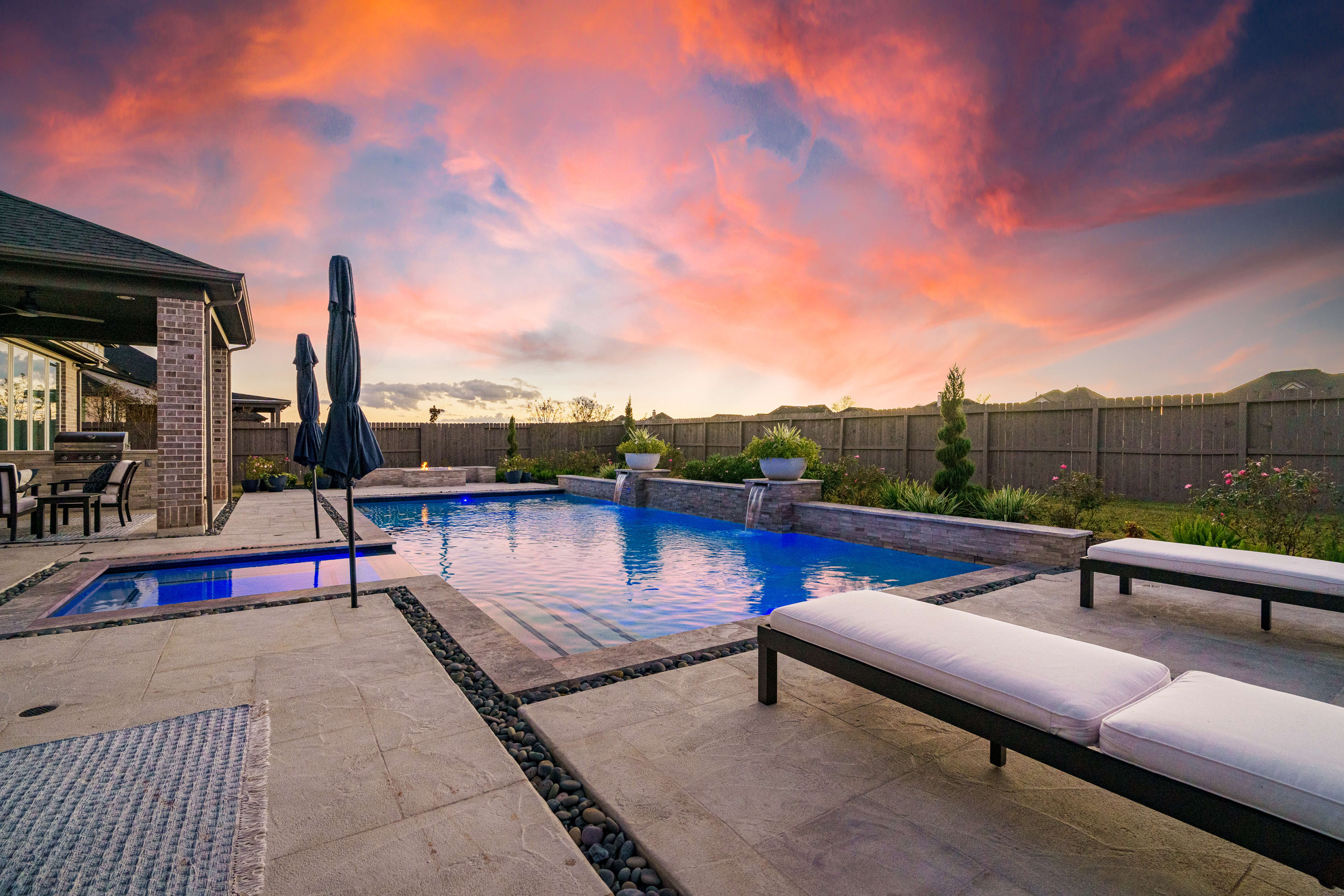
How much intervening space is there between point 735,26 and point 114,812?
9456mm

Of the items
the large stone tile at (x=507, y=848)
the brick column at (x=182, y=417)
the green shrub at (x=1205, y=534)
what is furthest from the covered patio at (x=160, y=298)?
the green shrub at (x=1205, y=534)

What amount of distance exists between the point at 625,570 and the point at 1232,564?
5091 millimetres

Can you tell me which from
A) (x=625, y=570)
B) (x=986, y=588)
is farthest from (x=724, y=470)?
(x=986, y=588)

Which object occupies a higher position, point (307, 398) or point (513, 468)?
point (307, 398)

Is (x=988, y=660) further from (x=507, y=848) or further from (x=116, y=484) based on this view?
(x=116, y=484)

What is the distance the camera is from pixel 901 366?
12695mm

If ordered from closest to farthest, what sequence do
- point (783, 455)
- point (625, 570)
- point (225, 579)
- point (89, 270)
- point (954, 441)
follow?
point (225, 579) → point (625, 570) → point (89, 270) → point (954, 441) → point (783, 455)

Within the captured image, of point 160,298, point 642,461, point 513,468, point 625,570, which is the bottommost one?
point 625,570

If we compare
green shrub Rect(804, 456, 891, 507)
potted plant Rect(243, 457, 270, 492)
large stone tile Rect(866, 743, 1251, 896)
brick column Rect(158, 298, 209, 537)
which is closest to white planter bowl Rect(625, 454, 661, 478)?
green shrub Rect(804, 456, 891, 507)

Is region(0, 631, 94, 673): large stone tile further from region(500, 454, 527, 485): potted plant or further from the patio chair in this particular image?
region(500, 454, 527, 485): potted plant

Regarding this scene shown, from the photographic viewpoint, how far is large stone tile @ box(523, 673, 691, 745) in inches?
91.8

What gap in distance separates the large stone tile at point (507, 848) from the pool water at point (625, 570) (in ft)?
7.20

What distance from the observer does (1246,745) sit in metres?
1.37

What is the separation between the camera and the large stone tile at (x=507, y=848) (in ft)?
4.93
